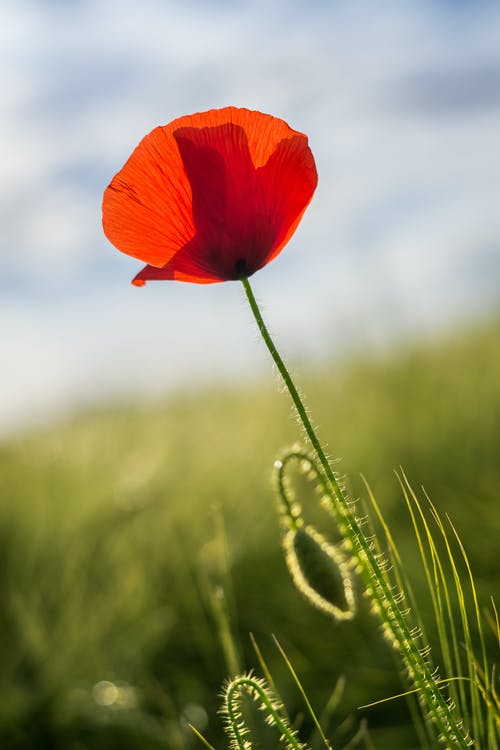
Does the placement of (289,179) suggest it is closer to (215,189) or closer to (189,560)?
(215,189)

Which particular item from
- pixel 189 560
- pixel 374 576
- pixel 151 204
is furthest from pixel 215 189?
pixel 189 560

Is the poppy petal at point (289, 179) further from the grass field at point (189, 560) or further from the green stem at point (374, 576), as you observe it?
the grass field at point (189, 560)

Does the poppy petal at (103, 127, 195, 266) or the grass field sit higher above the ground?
the poppy petal at (103, 127, 195, 266)

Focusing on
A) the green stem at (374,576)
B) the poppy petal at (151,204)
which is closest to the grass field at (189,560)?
the green stem at (374,576)

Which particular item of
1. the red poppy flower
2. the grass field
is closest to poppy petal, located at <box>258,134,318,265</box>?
the red poppy flower

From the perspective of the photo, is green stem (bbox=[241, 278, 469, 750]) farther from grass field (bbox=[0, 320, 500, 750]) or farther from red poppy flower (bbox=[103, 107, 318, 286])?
grass field (bbox=[0, 320, 500, 750])
